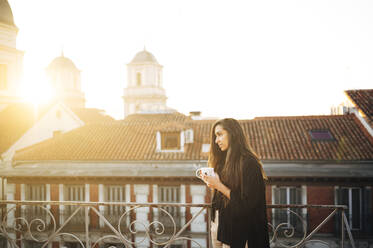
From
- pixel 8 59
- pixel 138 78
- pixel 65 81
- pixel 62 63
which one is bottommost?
pixel 8 59

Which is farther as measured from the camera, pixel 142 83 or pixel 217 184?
pixel 142 83

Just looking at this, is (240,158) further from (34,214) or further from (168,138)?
(34,214)

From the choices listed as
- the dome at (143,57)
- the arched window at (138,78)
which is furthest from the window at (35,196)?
the dome at (143,57)

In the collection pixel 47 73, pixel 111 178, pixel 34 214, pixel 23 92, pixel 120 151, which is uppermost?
pixel 47 73

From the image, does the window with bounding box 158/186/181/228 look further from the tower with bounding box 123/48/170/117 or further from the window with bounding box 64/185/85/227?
the tower with bounding box 123/48/170/117

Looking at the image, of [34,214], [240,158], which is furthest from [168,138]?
[240,158]

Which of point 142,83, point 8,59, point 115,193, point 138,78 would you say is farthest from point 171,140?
point 138,78

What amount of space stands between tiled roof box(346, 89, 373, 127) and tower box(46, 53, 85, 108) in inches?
1688

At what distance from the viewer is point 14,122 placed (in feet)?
75.9

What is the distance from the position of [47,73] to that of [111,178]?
138 feet

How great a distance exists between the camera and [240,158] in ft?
9.81

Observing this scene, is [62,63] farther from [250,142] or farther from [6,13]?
[250,142]

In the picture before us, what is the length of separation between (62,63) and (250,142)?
43011mm

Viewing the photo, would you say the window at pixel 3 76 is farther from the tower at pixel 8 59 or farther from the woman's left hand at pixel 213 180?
the woman's left hand at pixel 213 180
